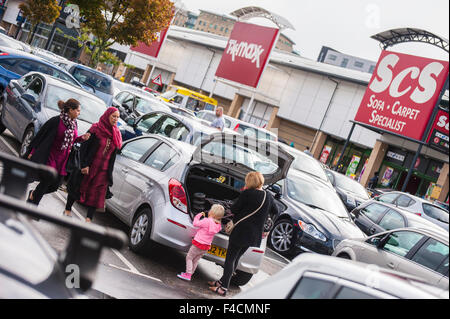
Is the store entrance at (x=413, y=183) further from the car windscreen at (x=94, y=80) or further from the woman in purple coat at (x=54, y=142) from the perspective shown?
the woman in purple coat at (x=54, y=142)

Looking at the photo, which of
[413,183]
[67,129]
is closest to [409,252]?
[67,129]

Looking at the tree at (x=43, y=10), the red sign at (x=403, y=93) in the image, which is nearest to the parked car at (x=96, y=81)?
the red sign at (x=403, y=93)

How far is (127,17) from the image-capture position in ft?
90.9

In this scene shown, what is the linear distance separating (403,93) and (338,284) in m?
26.1

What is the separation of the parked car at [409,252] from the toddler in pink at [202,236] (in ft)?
9.65

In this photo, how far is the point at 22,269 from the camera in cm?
244

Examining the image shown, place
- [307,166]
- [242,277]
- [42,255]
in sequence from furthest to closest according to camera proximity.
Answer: [307,166] < [242,277] < [42,255]

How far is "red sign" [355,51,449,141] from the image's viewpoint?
2650 cm

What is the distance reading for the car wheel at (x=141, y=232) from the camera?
7324mm

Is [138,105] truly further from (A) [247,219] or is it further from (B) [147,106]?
(A) [247,219]

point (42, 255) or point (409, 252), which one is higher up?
point (409, 252)

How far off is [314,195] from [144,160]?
4816 mm

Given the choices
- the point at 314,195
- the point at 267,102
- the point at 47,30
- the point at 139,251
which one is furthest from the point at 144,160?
the point at 47,30
